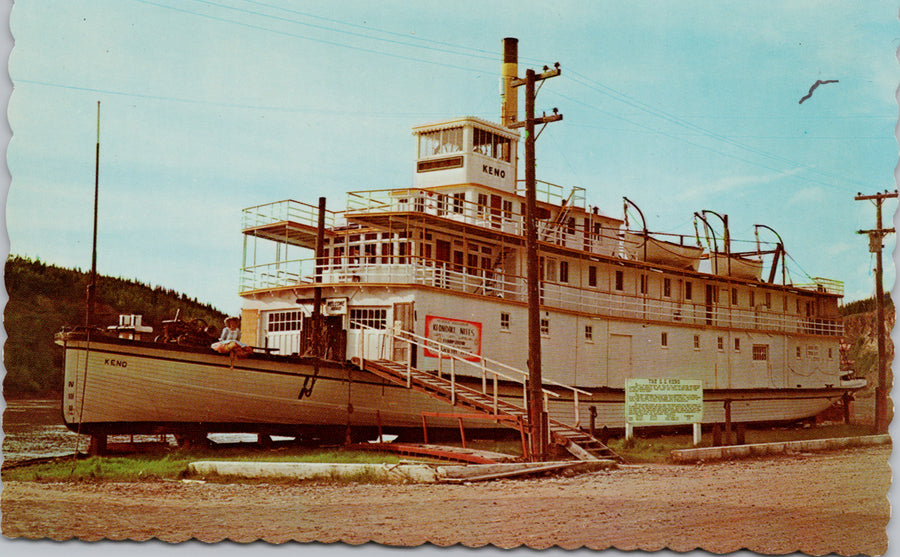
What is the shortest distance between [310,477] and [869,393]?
7.04 metres

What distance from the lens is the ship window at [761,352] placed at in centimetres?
1480

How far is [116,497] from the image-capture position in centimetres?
953

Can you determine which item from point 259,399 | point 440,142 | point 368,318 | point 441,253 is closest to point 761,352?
point 441,253

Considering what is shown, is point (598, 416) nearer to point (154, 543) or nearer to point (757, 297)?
point (757, 297)

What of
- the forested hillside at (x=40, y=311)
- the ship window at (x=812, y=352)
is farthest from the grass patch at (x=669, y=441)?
the forested hillside at (x=40, y=311)

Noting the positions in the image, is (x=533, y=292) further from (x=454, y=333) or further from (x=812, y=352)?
(x=812, y=352)

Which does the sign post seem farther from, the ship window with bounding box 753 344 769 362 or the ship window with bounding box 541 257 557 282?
the ship window with bounding box 541 257 557 282

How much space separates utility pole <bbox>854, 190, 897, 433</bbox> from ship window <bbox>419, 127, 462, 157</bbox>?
9.97 metres

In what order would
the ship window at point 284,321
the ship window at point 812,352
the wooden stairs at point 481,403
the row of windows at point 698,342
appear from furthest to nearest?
the ship window at point 284,321, the row of windows at point 698,342, the ship window at point 812,352, the wooden stairs at point 481,403

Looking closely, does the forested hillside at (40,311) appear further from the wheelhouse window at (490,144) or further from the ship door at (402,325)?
the wheelhouse window at (490,144)

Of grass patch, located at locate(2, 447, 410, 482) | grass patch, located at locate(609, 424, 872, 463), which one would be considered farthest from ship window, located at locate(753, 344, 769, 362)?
grass patch, located at locate(2, 447, 410, 482)

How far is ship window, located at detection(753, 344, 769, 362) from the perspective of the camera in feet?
48.5

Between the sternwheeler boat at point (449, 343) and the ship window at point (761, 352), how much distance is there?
0.03 meters

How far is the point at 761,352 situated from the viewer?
14.9 metres
